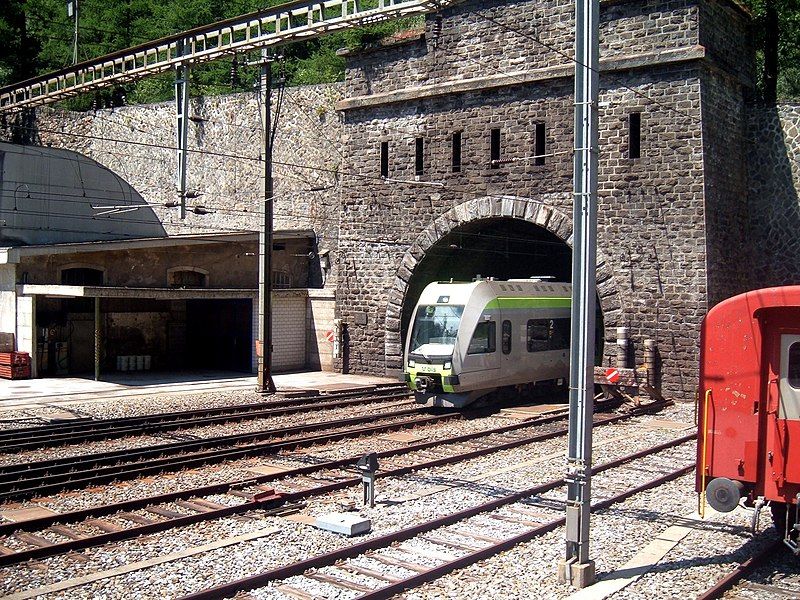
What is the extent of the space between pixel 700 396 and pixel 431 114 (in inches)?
713

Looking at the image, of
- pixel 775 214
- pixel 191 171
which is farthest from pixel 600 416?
pixel 191 171

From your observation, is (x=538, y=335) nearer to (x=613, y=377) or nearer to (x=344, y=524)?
(x=613, y=377)

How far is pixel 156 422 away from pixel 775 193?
17.2 m

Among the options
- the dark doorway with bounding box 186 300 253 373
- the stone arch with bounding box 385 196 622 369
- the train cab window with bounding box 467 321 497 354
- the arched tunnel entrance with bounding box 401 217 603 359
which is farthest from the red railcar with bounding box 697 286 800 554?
the dark doorway with bounding box 186 300 253 373

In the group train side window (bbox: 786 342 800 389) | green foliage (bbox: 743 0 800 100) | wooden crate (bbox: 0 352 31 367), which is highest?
green foliage (bbox: 743 0 800 100)

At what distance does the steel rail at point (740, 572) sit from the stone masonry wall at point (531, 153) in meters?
12.5

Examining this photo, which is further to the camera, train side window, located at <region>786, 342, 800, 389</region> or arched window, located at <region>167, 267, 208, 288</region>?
arched window, located at <region>167, 267, 208, 288</region>

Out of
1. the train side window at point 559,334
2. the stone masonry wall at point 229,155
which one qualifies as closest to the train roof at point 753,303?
the train side window at point 559,334

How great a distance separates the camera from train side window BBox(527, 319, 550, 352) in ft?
67.8

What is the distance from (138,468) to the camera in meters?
12.9

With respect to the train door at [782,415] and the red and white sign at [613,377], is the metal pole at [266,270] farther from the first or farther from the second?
the train door at [782,415]

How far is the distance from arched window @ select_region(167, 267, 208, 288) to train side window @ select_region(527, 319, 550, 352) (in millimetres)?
12482

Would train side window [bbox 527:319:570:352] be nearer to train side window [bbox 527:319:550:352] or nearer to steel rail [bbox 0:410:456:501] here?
train side window [bbox 527:319:550:352]

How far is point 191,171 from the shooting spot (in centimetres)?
3497
